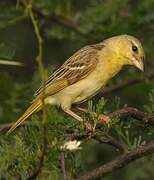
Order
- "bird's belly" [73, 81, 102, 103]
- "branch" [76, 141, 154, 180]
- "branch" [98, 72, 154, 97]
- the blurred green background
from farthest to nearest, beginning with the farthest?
"branch" [98, 72, 154, 97] < the blurred green background < "bird's belly" [73, 81, 102, 103] < "branch" [76, 141, 154, 180]

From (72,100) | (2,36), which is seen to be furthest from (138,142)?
(2,36)

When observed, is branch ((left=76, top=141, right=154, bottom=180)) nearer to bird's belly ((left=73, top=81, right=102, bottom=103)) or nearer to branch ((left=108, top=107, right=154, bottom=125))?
branch ((left=108, top=107, right=154, bottom=125))

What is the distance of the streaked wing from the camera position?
5.22m

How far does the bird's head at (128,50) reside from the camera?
17.5 feet

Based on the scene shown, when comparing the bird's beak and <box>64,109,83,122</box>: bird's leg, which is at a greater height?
the bird's beak

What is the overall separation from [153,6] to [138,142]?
275cm

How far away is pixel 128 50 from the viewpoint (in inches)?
215

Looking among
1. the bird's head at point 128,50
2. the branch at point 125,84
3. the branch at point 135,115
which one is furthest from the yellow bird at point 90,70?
the branch at point 135,115

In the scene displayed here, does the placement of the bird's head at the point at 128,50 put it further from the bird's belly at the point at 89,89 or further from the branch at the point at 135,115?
the branch at the point at 135,115

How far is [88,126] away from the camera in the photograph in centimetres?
331


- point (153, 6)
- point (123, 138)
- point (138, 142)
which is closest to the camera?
point (138, 142)

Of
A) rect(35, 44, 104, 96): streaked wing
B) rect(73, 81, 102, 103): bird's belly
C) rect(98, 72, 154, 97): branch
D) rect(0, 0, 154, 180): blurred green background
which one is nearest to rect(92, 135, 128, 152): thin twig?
rect(73, 81, 102, 103): bird's belly

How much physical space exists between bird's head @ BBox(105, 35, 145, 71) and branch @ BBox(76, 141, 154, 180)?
1874mm

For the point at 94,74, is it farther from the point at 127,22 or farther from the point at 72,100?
the point at 127,22
